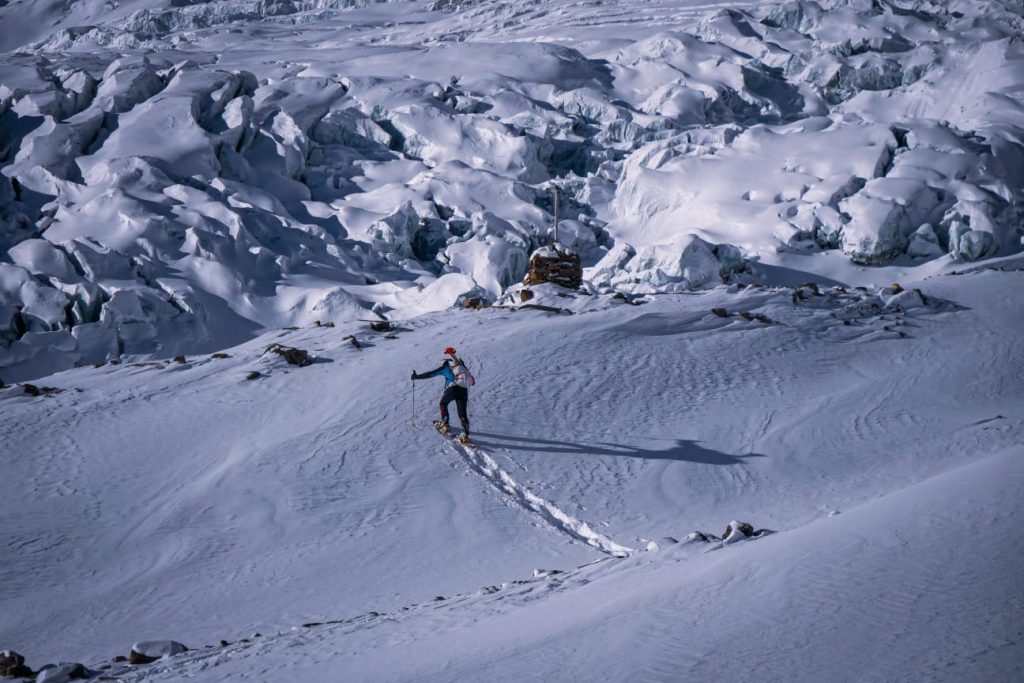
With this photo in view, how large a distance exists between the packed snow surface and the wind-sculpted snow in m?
0.15

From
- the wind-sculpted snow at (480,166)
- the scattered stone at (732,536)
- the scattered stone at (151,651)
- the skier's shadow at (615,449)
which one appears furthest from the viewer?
the wind-sculpted snow at (480,166)

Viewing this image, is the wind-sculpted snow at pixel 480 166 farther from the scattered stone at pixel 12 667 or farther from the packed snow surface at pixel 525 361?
the scattered stone at pixel 12 667

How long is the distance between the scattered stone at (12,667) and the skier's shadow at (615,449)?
214 inches

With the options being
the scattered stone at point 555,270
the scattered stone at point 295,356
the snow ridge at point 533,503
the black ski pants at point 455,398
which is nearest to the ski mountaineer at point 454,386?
the black ski pants at point 455,398

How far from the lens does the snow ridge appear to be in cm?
736

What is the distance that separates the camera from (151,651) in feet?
16.5

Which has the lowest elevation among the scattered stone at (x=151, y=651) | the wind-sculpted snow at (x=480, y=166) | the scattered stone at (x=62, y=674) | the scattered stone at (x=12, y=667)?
the wind-sculpted snow at (x=480, y=166)

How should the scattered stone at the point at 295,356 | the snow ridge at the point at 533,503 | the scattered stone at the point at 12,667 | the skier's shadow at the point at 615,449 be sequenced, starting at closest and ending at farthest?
the scattered stone at the point at 12,667, the snow ridge at the point at 533,503, the skier's shadow at the point at 615,449, the scattered stone at the point at 295,356

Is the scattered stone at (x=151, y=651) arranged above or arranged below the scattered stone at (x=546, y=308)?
above

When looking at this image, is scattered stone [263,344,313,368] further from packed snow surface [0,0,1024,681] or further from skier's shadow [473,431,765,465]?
skier's shadow [473,431,765,465]

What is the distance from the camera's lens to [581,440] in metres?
→ 9.95

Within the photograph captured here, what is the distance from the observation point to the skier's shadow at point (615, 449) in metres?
9.48

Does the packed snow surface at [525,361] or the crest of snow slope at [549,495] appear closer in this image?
the crest of snow slope at [549,495]

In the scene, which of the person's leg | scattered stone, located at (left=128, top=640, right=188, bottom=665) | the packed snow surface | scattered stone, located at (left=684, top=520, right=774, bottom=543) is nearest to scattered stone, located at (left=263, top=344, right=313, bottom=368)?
the packed snow surface
